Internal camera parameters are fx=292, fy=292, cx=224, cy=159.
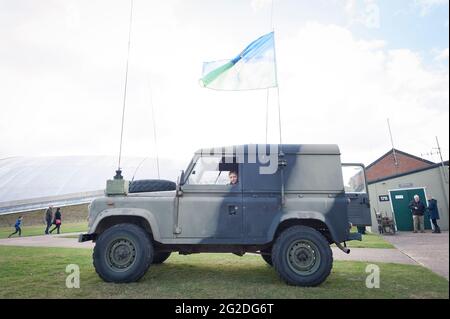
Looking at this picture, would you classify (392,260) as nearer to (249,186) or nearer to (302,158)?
(302,158)

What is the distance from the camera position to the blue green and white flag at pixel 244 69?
25.7 ft

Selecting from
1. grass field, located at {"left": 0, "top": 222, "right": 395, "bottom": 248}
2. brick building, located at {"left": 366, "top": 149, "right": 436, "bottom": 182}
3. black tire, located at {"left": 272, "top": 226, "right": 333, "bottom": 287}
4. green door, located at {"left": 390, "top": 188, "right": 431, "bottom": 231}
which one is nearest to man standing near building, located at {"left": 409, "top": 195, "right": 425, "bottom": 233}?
green door, located at {"left": 390, "top": 188, "right": 431, "bottom": 231}

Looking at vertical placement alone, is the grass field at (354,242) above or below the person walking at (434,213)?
below

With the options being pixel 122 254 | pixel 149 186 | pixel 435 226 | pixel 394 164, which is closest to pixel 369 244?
pixel 435 226

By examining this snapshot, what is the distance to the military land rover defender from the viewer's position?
4.95m

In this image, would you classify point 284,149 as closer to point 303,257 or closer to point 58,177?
point 303,257

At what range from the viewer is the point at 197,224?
512 centimetres

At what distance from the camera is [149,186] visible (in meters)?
5.71

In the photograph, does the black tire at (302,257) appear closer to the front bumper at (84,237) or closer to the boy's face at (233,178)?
the boy's face at (233,178)

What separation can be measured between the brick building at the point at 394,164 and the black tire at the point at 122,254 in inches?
1297

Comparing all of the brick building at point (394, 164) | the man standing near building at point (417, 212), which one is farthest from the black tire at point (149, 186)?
the brick building at point (394, 164)

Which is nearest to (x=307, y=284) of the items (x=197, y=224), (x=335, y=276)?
(x=335, y=276)

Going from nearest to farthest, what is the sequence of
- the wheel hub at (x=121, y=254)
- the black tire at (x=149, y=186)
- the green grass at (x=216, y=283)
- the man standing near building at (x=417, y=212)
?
1. the green grass at (x=216, y=283)
2. the wheel hub at (x=121, y=254)
3. the black tire at (x=149, y=186)
4. the man standing near building at (x=417, y=212)

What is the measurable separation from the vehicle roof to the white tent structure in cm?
3152
